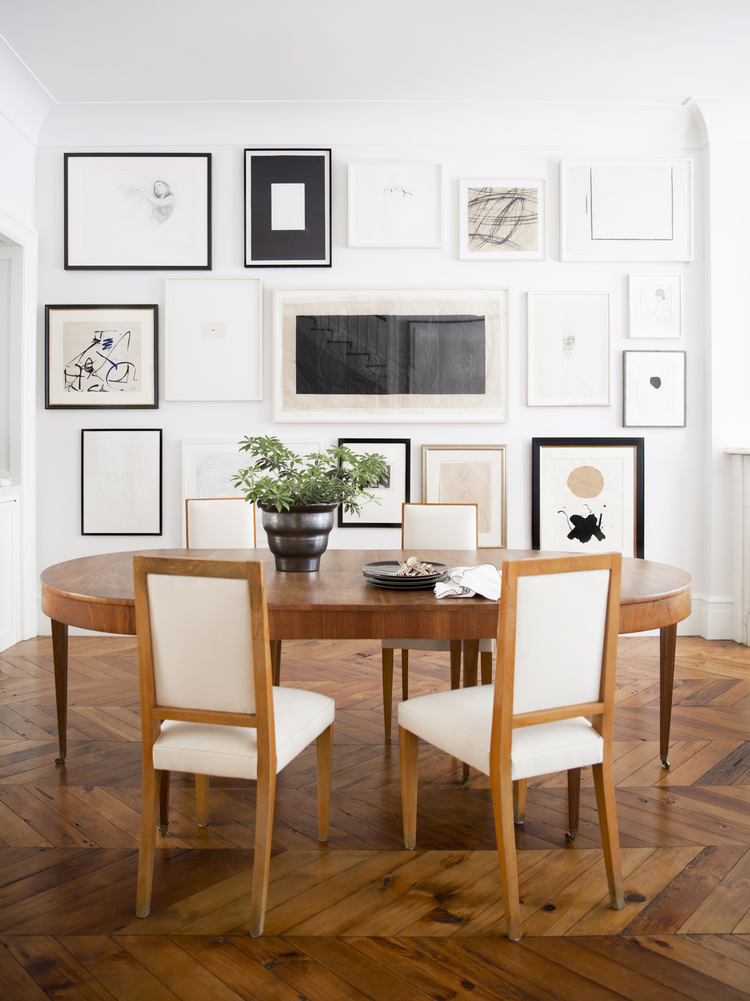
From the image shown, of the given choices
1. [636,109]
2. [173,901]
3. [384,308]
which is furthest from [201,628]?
[636,109]

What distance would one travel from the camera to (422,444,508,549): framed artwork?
160 inches

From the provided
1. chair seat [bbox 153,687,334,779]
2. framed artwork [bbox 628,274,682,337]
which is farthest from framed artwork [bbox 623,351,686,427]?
chair seat [bbox 153,687,334,779]

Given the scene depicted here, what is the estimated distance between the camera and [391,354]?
13.3ft

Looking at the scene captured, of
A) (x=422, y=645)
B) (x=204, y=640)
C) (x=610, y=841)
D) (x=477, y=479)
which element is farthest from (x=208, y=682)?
(x=477, y=479)

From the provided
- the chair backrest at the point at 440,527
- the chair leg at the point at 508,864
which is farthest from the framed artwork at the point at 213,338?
the chair leg at the point at 508,864

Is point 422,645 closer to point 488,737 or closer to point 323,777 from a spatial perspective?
point 323,777

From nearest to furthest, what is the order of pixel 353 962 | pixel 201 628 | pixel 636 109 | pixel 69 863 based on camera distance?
pixel 353 962, pixel 201 628, pixel 69 863, pixel 636 109

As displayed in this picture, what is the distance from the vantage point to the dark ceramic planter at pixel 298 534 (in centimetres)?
222

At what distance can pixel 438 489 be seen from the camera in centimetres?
407

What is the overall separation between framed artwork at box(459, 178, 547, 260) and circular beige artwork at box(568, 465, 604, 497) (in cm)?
133

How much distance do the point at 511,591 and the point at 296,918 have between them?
0.93m

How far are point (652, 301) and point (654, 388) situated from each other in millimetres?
535

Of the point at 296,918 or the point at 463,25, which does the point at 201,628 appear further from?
the point at 463,25

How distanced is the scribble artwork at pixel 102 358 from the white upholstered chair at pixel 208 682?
2841 millimetres
